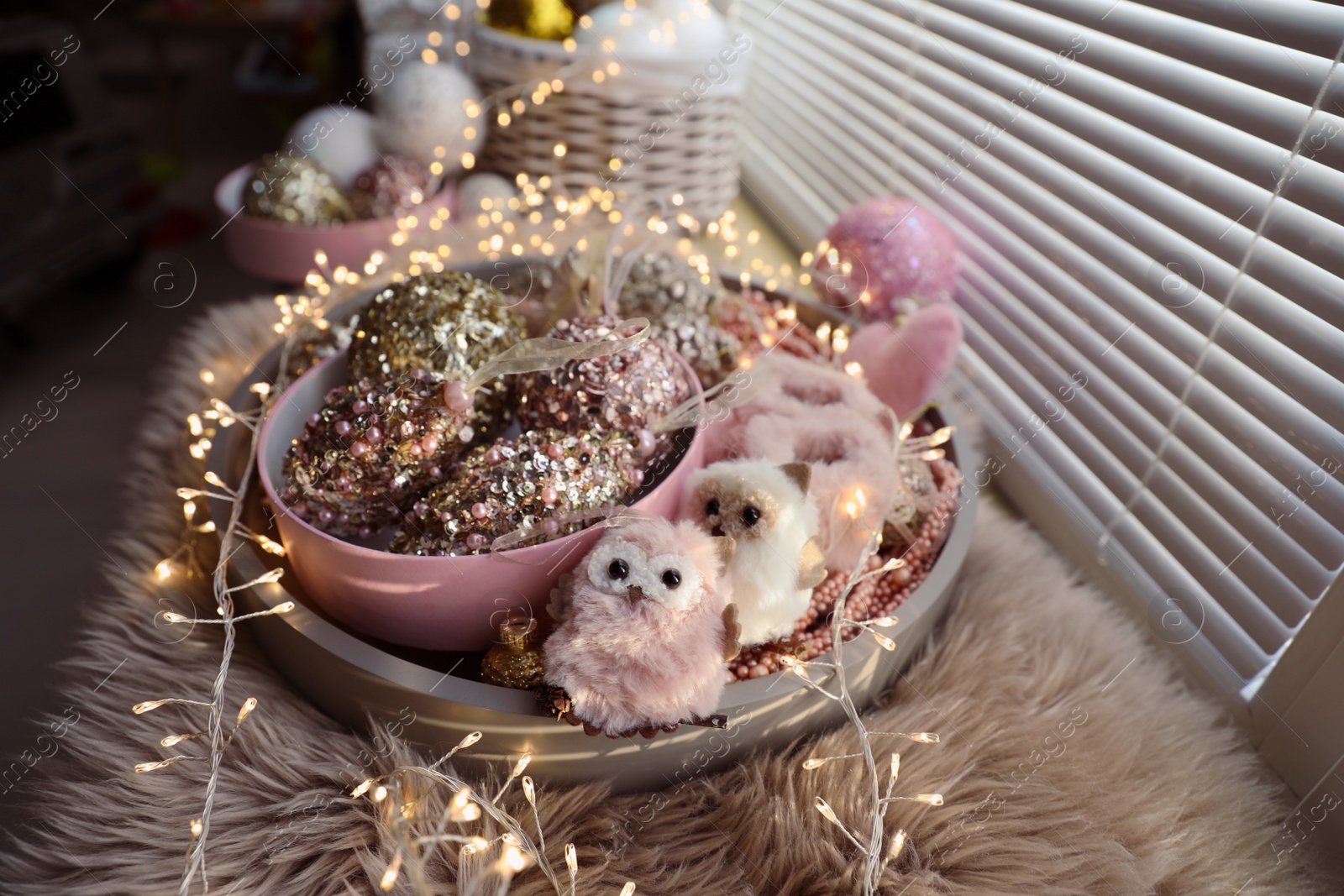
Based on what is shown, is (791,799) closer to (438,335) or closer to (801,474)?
(801,474)

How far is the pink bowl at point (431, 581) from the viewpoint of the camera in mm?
603

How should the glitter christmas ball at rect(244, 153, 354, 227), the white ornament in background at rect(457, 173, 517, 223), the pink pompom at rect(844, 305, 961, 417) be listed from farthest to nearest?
the white ornament in background at rect(457, 173, 517, 223) → the glitter christmas ball at rect(244, 153, 354, 227) → the pink pompom at rect(844, 305, 961, 417)

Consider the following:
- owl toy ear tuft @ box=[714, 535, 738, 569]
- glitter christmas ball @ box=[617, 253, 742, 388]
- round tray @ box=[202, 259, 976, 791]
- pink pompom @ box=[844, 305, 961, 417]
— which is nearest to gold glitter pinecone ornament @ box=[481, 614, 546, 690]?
round tray @ box=[202, 259, 976, 791]

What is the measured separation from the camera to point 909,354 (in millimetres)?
840

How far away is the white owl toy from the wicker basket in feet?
2.11

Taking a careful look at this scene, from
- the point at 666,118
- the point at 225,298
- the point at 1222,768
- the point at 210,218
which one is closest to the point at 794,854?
the point at 1222,768

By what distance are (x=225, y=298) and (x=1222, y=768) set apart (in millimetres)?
1812

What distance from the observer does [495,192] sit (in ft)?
4.15

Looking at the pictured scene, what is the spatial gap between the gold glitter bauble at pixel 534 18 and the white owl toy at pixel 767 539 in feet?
2.99

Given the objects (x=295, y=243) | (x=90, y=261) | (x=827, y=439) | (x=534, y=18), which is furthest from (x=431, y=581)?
(x=90, y=261)

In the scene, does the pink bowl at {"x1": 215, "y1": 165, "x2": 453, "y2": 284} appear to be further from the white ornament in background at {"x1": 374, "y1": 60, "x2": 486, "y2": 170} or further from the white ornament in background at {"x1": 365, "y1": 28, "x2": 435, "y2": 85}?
the white ornament in background at {"x1": 365, "y1": 28, "x2": 435, "y2": 85}

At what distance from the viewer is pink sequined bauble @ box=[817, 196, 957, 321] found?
3.07ft

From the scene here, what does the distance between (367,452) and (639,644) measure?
0.28 metres

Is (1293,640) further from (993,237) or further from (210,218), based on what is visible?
(210,218)
